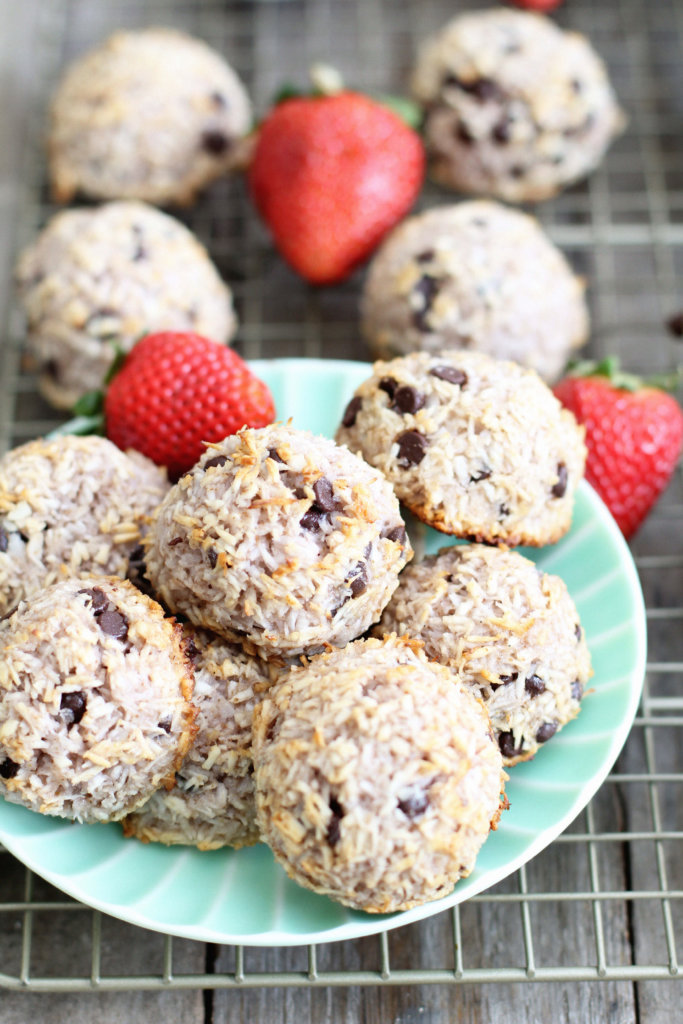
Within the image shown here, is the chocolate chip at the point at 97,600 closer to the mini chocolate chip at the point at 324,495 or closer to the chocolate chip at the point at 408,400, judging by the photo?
the mini chocolate chip at the point at 324,495

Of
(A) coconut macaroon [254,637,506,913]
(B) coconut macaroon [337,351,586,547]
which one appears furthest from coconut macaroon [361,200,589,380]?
(A) coconut macaroon [254,637,506,913]

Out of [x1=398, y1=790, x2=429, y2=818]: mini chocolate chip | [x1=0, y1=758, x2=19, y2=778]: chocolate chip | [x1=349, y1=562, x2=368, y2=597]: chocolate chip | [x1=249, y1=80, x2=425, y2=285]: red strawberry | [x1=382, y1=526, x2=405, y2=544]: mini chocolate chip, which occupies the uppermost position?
[x1=249, y1=80, x2=425, y2=285]: red strawberry

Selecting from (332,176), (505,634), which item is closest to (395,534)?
(505,634)

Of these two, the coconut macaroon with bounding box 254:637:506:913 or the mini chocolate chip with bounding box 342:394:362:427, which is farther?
the mini chocolate chip with bounding box 342:394:362:427

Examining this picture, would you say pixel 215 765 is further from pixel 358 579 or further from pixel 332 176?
pixel 332 176

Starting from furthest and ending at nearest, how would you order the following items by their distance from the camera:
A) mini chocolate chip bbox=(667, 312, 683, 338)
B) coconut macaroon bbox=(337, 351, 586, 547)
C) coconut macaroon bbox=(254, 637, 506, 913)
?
mini chocolate chip bbox=(667, 312, 683, 338)
coconut macaroon bbox=(337, 351, 586, 547)
coconut macaroon bbox=(254, 637, 506, 913)

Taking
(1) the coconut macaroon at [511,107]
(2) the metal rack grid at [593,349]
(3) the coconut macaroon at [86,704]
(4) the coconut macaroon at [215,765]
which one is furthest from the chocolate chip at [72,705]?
(1) the coconut macaroon at [511,107]

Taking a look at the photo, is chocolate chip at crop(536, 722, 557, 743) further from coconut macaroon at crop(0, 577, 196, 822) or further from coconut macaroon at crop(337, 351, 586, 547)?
coconut macaroon at crop(0, 577, 196, 822)
